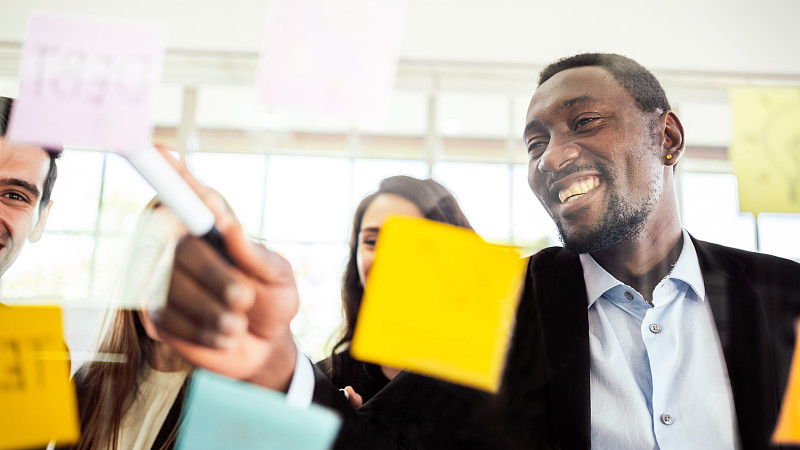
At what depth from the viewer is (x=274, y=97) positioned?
1.77 ft

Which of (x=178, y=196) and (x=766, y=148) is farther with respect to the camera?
(x=766, y=148)

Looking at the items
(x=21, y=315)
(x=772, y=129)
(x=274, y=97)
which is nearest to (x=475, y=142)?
(x=274, y=97)

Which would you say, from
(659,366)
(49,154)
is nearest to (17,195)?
(49,154)

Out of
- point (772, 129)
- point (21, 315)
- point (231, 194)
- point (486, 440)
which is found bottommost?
point (486, 440)

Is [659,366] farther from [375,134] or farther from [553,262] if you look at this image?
[375,134]

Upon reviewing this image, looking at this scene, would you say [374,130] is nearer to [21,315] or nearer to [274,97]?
[274,97]

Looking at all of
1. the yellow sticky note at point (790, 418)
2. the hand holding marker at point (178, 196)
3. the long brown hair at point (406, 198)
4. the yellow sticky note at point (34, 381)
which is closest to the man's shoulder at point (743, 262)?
the yellow sticky note at point (790, 418)

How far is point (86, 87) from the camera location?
18.7 inches

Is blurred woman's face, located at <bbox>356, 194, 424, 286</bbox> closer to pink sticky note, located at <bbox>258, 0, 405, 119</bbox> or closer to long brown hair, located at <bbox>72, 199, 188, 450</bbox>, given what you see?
pink sticky note, located at <bbox>258, 0, 405, 119</bbox>

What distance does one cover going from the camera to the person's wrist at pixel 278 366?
500 millimetres

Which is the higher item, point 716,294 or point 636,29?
point 636,29

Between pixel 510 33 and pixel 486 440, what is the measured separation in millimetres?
421

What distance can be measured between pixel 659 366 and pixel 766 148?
0.89 ft

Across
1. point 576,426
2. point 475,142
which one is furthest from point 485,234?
point 576,426
